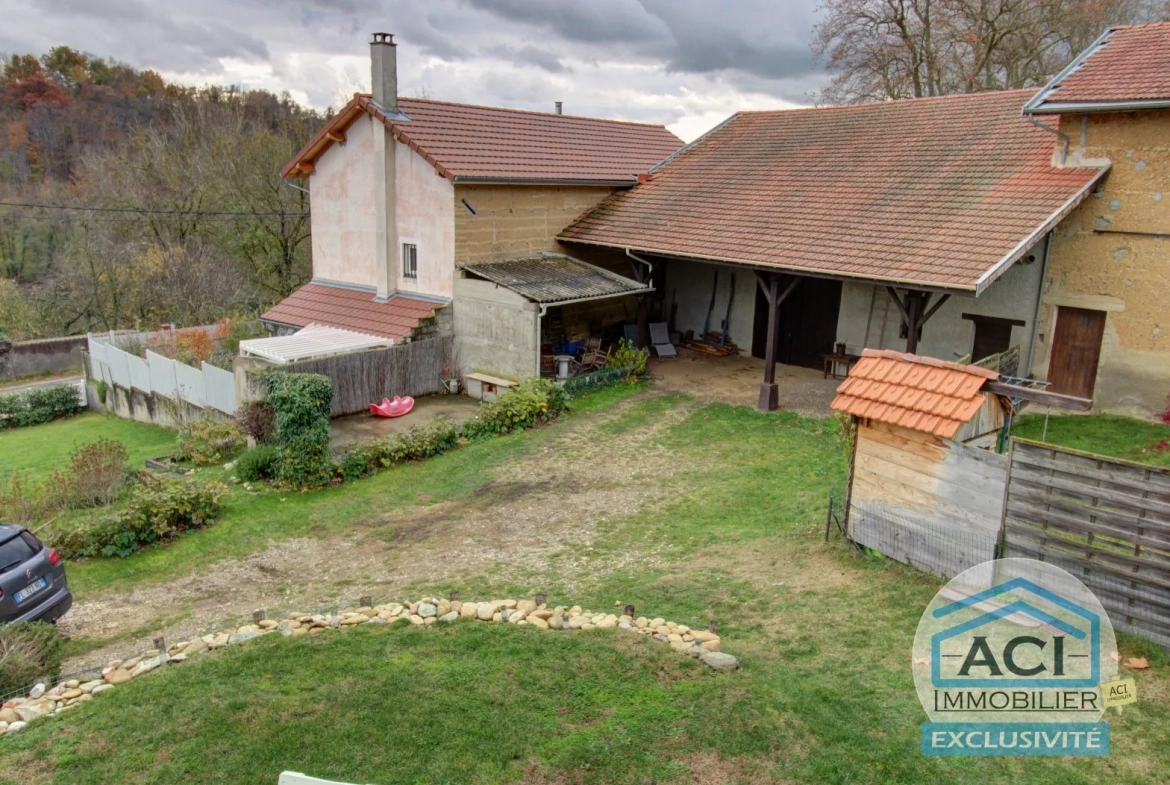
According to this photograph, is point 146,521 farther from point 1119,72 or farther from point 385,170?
point 1119,72

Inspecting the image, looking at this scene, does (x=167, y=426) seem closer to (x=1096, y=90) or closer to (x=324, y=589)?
(x=324, y=589)

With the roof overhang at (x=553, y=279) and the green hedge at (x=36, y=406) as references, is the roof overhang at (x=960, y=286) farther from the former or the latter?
the green hedge at (x=36, y=406)

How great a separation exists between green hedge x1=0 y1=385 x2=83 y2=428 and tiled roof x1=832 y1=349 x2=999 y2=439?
24012 millimetres

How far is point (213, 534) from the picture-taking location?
1181cm

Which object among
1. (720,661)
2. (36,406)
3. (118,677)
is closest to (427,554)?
(118,677)

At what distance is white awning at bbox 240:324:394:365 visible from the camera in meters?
16.7

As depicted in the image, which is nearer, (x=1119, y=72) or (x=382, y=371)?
(x=1119, y=72)

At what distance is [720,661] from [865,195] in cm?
1294

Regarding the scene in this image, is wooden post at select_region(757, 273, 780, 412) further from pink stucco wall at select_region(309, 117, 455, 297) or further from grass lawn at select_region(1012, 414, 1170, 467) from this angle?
pink stucco wall at select_region(309, 117, 455, 297)

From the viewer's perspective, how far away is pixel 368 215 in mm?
20109

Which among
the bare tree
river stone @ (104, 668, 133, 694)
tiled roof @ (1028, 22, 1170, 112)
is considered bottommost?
river stone @ (104, 668, 133, 694)

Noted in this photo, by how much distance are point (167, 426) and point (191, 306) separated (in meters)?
11.6

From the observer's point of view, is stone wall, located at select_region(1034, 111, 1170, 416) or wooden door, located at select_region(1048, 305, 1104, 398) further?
Answer: wooden door, located at select_region(1048, 305, 1104, 398)

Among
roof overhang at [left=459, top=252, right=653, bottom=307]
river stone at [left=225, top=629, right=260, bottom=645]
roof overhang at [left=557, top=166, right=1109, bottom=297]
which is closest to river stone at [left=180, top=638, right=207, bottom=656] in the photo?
river stone at [left=225, top=629, right=260, bottom=645]
